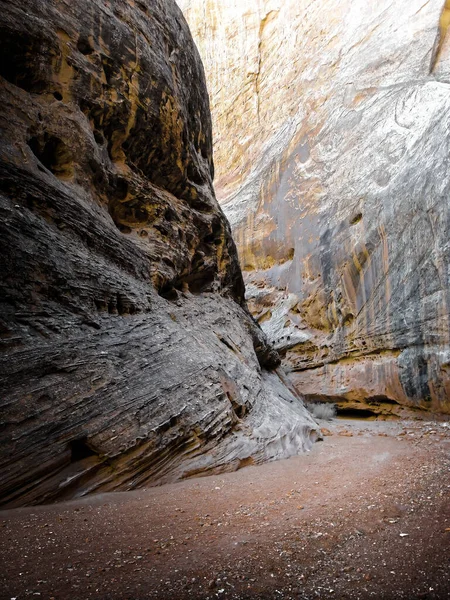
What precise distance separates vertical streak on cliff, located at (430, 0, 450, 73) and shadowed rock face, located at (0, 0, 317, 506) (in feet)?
38.0

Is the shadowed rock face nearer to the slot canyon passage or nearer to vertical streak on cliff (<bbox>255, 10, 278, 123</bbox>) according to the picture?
the slot canyon passage

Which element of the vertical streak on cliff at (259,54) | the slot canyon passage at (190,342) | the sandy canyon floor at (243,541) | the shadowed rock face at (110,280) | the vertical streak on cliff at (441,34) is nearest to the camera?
the sandy canyon floor at (243,541)

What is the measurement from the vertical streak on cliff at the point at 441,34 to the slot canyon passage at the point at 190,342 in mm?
96

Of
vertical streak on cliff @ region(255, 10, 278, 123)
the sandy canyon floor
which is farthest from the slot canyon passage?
vertical streak on cliff @ region(255, 10, 278, 123)

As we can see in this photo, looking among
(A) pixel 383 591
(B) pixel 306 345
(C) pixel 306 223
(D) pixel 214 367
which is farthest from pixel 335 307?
(A) pixel 383 591

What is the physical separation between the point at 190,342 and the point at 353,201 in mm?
11023

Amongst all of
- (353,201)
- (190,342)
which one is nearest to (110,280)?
(190,342)

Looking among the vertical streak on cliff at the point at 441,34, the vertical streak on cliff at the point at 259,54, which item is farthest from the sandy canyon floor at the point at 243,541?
the vertical streak on cliff at the point at 259,54

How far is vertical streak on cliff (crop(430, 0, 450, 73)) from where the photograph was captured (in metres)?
15.3

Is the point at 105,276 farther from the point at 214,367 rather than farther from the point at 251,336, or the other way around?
the point at 251,336

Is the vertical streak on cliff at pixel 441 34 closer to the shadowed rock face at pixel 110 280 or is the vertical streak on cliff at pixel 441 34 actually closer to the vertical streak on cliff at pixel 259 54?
the vertical streak on cliff at pixel 259 54

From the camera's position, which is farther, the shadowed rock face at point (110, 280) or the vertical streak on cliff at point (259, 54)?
the vertical streak on cliff at point (259, 54)

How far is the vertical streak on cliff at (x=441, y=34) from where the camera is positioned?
15.3 metres

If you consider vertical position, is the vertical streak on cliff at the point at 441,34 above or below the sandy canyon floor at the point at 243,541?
above
